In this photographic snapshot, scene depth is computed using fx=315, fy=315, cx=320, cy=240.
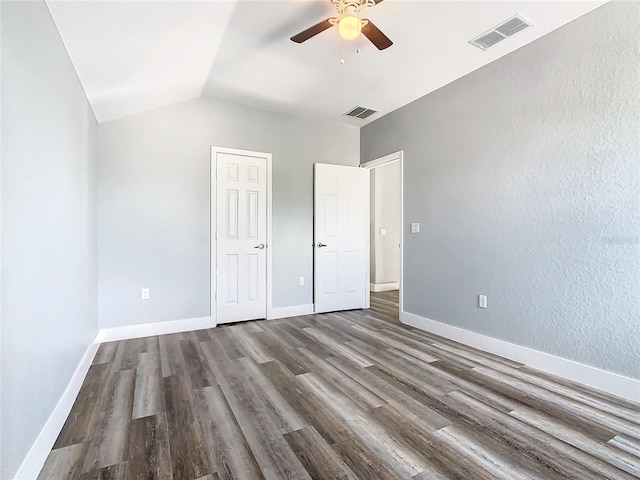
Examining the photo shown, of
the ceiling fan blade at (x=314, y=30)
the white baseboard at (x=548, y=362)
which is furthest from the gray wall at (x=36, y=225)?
the white baseboard at (x=548, y=362)

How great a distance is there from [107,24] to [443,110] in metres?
3.04

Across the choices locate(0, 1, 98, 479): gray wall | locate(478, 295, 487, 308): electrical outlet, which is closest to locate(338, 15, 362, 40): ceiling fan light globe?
locate(0, 1, 98, 479): gray wall

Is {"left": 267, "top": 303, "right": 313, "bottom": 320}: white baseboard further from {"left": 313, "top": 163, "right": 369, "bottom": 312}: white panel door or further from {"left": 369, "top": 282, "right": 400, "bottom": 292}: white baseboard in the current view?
{"left": 369, "top": 282, "right": 400, "bottom": 292}: white baseboard

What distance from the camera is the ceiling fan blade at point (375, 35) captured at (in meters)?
2.00

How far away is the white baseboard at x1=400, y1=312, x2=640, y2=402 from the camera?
213 cm

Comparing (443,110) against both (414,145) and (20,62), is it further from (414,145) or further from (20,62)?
(20,62)

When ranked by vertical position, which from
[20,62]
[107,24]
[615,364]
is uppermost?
[107,24]

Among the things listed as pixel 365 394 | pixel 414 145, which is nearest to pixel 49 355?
pixel 365 394

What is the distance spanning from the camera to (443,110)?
3.43 metres

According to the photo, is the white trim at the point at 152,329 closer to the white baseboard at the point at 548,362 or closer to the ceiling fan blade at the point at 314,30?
the white baseboard at the point at 548,362

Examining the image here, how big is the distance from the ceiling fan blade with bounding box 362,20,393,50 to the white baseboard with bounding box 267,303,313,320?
316 cm

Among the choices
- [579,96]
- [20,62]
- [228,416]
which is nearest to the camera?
[20,62]

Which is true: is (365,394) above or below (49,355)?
below

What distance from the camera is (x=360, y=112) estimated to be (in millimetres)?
4176
